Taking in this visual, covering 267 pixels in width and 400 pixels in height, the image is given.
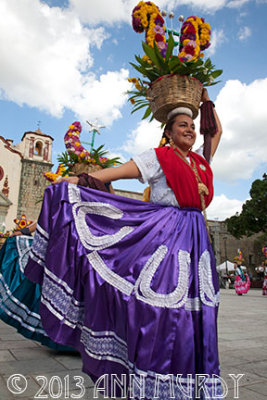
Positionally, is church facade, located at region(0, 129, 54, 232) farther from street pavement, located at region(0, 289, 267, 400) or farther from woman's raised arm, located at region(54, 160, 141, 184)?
woman's raised arm, located at region(54, 160, 141, 184)

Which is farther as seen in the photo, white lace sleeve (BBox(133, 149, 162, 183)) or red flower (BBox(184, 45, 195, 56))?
red flower (BBox(184, 45, 195, 56))

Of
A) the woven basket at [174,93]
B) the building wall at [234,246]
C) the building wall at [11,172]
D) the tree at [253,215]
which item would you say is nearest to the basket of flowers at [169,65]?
the woven basket at [174,93]

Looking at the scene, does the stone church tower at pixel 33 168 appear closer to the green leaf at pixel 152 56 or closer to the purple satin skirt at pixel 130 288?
the green leaf at pixel 152 56

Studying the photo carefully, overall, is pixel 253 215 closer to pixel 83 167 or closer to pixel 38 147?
pixel 38 147

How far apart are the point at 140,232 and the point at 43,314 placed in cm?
69

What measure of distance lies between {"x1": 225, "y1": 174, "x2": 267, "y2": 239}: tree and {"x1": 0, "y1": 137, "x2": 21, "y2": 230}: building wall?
18821 mm

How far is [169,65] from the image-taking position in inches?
85.4

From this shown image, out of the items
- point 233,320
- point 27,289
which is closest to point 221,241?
point 233,320

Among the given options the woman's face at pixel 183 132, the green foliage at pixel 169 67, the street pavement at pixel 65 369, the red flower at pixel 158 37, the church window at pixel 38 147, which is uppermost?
the church window at pixel 38 147

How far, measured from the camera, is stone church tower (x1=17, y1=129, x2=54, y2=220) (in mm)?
23891

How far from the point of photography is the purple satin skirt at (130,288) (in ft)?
4.94

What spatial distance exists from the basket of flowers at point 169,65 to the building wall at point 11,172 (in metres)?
22.7

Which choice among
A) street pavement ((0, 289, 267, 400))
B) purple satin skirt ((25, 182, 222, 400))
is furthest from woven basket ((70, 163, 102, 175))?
purple satin skirt ((25, 182, 222, 400))

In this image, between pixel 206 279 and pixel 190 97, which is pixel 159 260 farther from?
pixel 190 97
